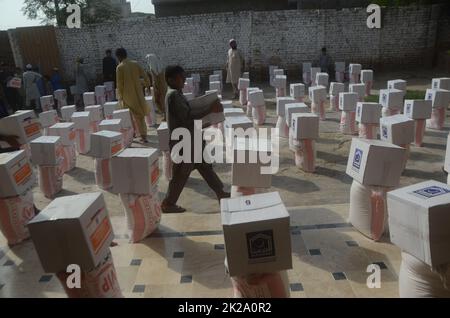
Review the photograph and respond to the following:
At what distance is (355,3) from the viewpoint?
55.2 feet

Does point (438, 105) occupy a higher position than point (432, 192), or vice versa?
point (432, 192)

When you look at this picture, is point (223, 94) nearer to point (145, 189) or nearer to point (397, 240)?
point (145, 189)

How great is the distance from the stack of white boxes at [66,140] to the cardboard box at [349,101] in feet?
14.7

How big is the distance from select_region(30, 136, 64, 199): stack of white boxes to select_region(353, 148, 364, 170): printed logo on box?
3564 mm

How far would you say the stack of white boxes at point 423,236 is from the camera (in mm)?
2318

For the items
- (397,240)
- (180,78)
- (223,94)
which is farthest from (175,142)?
(223,94)

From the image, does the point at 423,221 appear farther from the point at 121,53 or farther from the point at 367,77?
the point at 367,77

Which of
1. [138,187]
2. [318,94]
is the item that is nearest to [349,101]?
[318,94]

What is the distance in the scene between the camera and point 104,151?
5062 mm

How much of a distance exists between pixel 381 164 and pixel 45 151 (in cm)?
391

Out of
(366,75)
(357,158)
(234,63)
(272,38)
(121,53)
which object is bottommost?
(357,158)

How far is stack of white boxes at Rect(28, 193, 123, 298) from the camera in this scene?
2418 mm

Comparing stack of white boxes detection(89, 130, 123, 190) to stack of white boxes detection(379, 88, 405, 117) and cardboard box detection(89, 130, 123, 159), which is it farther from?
stack of white boxes detection(379, 88, 405, 117)

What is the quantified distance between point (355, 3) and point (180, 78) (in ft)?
50.0
